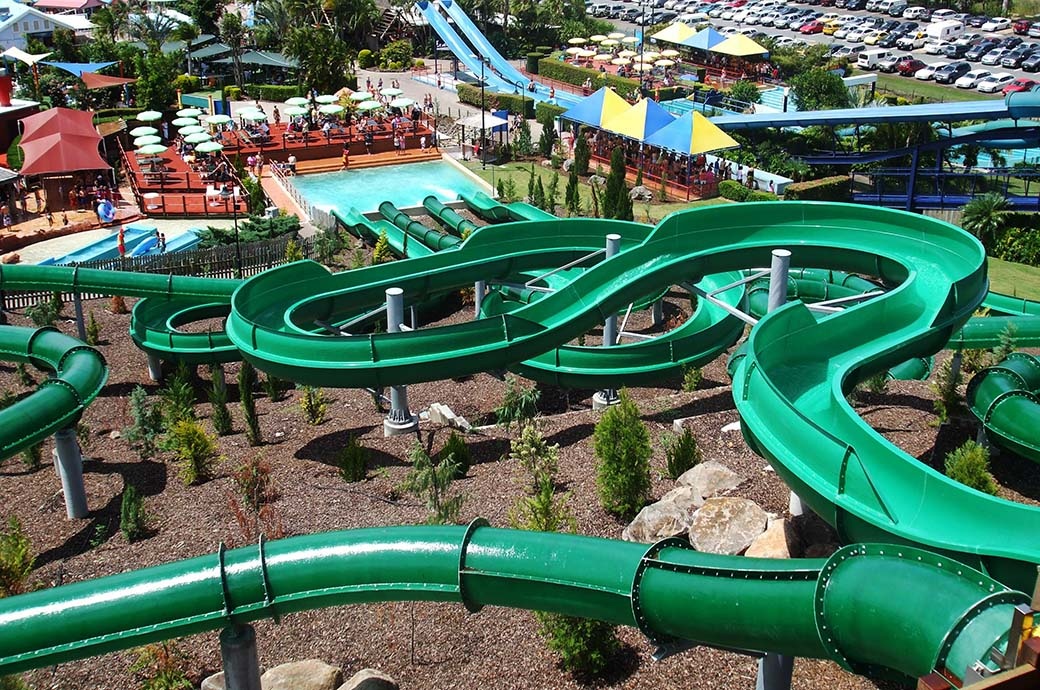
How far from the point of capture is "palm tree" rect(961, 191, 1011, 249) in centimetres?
3017

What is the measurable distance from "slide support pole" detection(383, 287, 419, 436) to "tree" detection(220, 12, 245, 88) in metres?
Answer: 38.5

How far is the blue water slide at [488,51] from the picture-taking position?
5304cm

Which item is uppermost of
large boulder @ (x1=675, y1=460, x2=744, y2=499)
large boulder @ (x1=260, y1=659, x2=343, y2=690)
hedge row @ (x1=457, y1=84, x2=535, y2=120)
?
hedge row @ (x1=457, y1=84, x2=535, y2=120)

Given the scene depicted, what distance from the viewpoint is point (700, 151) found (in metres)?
35.8

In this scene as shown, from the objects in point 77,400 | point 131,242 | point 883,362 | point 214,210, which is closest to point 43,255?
point 131,242

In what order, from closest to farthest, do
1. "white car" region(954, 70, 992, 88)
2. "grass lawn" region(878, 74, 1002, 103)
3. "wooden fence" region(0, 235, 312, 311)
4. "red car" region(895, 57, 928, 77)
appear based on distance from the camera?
"wooden fence" region(0, 235, 312, 311) → "grass lawn" region(878, 74, 1002, 103) → "white car" region(954, 70, 992, 88) → "red car" region(895, 57, 928, 77)

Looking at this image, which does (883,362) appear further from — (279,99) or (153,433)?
(279,99)

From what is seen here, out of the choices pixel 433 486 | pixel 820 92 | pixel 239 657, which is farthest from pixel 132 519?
pixel 820 92

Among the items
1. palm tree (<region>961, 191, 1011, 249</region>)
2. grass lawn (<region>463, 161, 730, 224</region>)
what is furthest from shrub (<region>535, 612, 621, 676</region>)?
palm tree (<region>961, 191, 1011, 249</region>)

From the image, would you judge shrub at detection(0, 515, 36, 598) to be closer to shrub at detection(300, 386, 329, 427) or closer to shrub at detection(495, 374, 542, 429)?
shrub at detection(300, 386, 329, 427)

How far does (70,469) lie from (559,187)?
24.6 m

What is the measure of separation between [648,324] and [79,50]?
45.4 m

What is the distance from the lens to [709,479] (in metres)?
15.0

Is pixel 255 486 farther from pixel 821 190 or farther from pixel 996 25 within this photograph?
pixel 996 25
